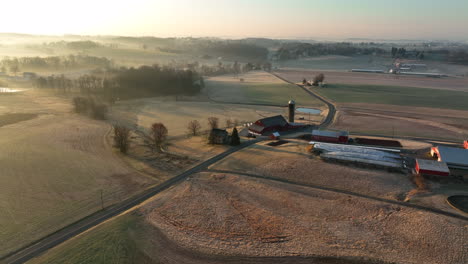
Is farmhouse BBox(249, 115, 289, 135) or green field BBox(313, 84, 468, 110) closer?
farmhouse BBox(249, 115, 289, 135)

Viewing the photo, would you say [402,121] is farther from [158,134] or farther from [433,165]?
[158,134]

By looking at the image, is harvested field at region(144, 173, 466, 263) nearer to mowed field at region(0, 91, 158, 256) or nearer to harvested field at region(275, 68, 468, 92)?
mowed field at region(0, 91, 158, 256)

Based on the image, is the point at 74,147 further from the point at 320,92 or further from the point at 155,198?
the point at 320,92

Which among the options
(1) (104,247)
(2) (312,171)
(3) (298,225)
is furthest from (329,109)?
(1) (104,247)

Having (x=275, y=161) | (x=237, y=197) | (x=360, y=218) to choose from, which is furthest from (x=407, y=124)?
(x=237, y=197)

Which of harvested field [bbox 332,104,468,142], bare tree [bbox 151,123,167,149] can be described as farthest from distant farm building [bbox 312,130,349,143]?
bare tree [bbox 151,123,167,149]

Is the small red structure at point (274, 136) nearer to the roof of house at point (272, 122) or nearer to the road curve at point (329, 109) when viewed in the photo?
the roof of house at point (272, 122)
